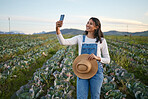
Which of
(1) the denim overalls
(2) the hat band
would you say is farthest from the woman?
(2) the hat band

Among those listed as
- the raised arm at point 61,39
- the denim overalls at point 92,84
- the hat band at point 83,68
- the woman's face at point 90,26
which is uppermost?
the woman's face at point 90,26

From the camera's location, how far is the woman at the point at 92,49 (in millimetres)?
2113

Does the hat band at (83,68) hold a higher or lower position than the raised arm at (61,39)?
lower

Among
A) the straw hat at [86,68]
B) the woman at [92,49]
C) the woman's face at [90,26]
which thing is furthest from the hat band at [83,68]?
the woman's face at [90,26]

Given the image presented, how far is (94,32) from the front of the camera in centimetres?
239

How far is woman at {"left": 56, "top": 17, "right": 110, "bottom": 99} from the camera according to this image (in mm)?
2113

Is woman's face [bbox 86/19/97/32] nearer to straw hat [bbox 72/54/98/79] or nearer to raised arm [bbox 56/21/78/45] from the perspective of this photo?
raised arm [bbox 56/21/78/45]

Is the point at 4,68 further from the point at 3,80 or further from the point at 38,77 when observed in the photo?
the point at 38,77

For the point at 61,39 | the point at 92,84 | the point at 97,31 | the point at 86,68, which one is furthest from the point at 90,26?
the point at 92,84

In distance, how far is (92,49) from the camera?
7.50 feet

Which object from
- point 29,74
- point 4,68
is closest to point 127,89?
point 29,74

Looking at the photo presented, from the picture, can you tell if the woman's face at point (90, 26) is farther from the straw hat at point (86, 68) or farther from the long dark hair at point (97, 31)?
the straw hat at point (86, 68)

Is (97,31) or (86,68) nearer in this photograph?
(86,68)

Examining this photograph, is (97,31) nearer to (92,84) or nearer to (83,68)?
(83,68)
